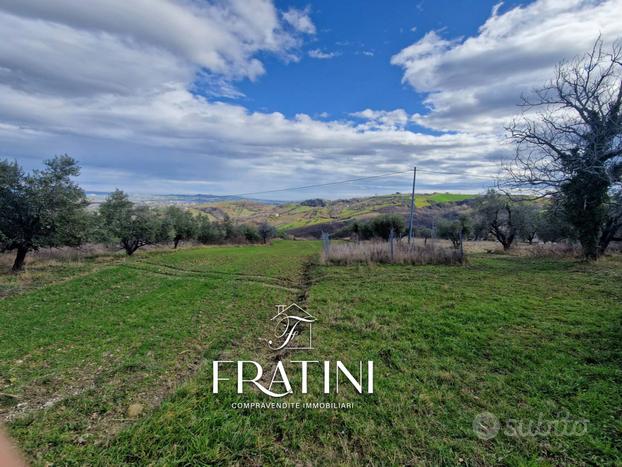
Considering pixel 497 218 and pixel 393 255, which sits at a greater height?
pixel 497 218

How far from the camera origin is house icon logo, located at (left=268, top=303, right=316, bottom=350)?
5.75 metres

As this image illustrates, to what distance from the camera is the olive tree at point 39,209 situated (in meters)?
13.1

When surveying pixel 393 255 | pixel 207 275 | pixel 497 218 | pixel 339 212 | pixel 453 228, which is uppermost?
pixel 339 212

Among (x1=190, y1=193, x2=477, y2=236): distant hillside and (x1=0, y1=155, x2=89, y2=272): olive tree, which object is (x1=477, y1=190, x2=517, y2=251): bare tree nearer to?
(x1=190, y1=193, x2=477, y2=236): distant hillside

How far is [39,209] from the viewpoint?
13.5 m

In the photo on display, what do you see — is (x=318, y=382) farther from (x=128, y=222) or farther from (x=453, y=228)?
(x=453, y=228)

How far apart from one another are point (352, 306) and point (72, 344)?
6.99 m

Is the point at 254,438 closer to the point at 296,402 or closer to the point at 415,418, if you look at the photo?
the point at 296,402

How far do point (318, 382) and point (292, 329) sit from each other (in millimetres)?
2427

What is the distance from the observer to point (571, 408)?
11.2 ft

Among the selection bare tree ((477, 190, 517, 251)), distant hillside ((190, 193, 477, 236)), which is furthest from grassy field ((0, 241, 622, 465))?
distant hillside ((190, 193, 477, 236))

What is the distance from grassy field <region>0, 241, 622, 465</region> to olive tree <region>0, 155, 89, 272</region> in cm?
631

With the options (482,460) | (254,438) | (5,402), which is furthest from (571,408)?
(5,402)

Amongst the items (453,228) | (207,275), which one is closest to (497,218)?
(453,228)
